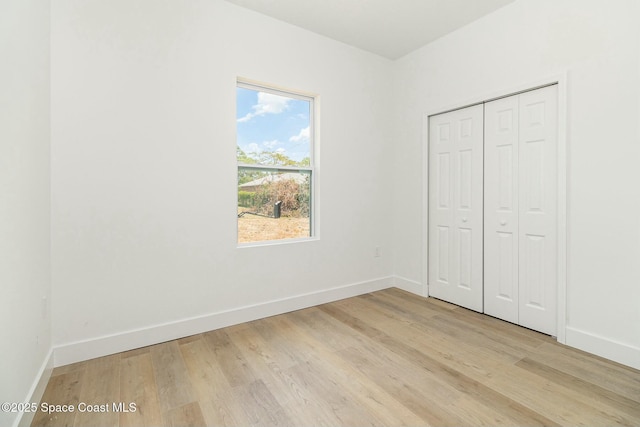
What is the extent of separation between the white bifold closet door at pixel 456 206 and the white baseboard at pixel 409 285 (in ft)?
0.36

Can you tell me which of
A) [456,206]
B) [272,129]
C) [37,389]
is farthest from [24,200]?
[456,206]

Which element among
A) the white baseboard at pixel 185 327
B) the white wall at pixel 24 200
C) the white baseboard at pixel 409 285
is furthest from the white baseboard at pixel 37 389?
the white baseboard at pixel 409 285

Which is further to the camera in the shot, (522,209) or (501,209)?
(501,209)

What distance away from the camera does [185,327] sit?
2566 millimetres

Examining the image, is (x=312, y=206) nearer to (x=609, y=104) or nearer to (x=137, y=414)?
(x=137, y=414)

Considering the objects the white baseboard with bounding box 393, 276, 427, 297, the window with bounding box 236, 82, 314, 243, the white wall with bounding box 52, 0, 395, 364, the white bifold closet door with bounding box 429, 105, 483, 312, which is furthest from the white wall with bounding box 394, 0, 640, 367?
the window with bounding box 236, 82, 314, 243

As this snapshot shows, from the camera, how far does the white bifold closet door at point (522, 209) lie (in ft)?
8.33

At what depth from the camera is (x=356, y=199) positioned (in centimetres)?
362

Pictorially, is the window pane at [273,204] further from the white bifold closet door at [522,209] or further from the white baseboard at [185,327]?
the white bifold closet door at [522,209]

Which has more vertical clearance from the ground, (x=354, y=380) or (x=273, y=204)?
(x=273, y=204)

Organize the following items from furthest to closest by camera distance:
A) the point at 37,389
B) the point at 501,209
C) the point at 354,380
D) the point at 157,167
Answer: the point at 501,209 → the point at 157,167 → the point at 354,380 → the point at 37,389

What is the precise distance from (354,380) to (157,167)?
83.8 inches

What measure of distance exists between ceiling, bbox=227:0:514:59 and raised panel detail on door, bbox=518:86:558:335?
1.00 m

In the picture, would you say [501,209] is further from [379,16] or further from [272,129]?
[272,129]
